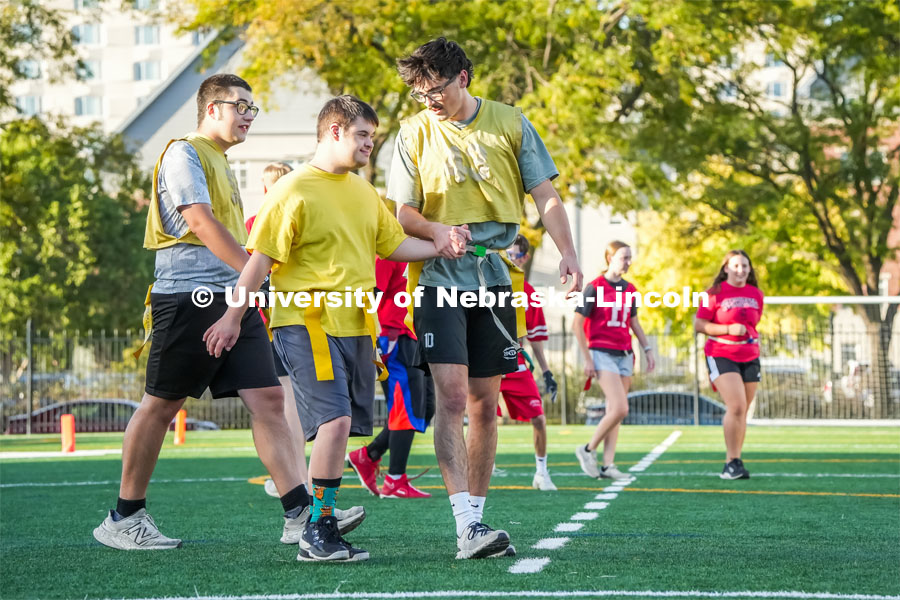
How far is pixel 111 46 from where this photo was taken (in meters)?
94.9

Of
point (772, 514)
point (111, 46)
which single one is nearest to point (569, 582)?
point (772, 514)

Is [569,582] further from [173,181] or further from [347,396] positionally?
[173,181]

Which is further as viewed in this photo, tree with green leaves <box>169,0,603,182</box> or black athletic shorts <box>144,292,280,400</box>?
tree with green leaves <box>169,0,603,182</box>

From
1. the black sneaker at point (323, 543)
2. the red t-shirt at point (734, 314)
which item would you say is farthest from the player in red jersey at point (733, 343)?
the black sneaker at point (323, 543)

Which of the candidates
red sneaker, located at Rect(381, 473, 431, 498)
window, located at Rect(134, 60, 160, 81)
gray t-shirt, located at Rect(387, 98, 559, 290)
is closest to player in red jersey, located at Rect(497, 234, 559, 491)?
red sneaker, located at Rect(381, 473, 431, 498)

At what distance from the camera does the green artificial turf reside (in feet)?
15.1

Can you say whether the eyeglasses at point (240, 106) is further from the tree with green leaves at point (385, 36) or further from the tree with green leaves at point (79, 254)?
the tree with green leaves at point (79, 254)

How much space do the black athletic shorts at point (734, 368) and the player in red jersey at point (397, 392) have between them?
277 cm

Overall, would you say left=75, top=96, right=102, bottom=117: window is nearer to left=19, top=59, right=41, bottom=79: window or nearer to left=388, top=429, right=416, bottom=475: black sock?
left=19, top=59, right=41, bottom=79: window

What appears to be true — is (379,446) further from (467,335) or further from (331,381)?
(331,381)

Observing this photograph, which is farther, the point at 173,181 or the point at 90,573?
the point at 173,181

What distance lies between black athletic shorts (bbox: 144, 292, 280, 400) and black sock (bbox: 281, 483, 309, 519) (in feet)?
1.65

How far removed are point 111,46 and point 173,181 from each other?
9447 centimetres

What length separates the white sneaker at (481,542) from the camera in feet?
16.8
